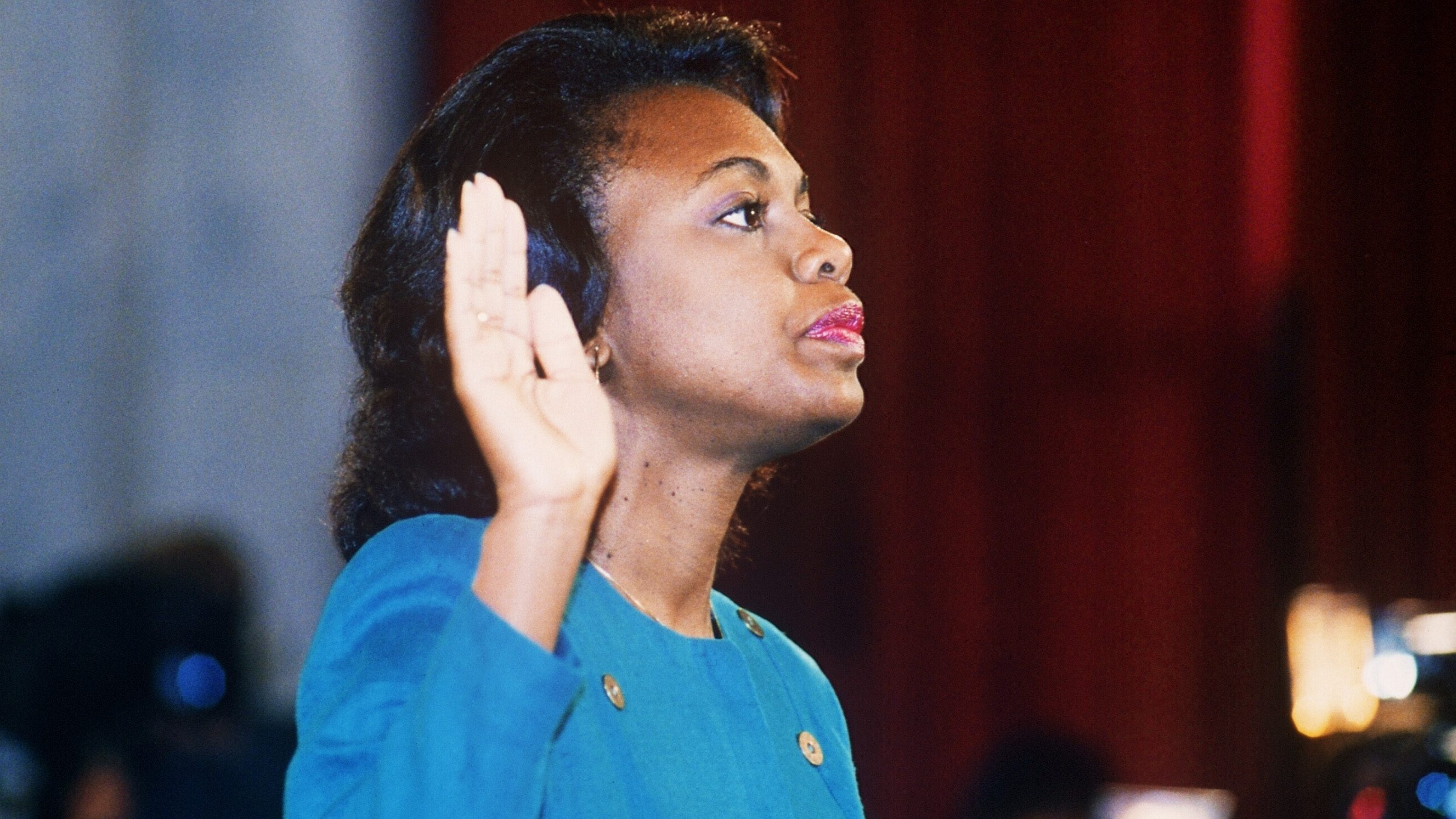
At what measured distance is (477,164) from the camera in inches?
62.5

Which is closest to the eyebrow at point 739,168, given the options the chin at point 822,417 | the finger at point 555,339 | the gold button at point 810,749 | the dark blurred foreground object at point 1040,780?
the chin at point 822,417

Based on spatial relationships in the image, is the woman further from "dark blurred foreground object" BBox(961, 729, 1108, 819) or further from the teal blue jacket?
"dark blurred foreground object" BBox(961, 729, 1108, 819)

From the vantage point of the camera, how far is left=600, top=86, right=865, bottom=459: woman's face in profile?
1491 mm

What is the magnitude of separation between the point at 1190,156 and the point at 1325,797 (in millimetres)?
1650

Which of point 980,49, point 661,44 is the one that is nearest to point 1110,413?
point 980,49

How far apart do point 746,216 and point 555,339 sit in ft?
1.48

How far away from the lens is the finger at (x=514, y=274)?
115 cm

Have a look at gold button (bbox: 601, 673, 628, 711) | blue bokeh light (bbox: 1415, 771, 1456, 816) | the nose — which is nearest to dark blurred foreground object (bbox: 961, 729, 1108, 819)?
blue bokeh light (bbox: 1415, 771, 1456, 816)

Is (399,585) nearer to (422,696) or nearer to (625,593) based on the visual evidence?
(422,696)

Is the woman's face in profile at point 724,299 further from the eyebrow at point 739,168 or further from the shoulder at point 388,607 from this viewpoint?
the shoulder at point 388,607

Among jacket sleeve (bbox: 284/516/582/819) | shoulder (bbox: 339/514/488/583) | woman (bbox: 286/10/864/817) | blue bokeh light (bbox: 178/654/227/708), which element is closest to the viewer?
jacket sleeve (bbox: 284/516/582/819)

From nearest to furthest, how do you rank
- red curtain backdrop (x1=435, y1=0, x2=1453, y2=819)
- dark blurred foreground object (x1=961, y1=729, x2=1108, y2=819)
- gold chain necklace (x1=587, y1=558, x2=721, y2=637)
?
gold chain necklace (x1=587, y1=558, x2=721, y2=637), dark blurred foreground object (x1=961, y1=729, x2=1108, y2=819), red curtain backdrop (x1=435, y1=0, x2=1453, y2=819)

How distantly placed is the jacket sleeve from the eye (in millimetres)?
497

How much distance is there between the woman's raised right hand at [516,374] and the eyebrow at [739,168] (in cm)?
42
